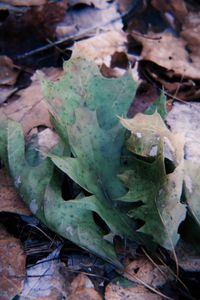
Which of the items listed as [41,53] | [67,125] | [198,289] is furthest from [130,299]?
[41,53]

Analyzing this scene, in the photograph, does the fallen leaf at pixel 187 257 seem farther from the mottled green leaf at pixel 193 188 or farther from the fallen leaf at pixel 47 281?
the fallen leaf at pixel 47 281

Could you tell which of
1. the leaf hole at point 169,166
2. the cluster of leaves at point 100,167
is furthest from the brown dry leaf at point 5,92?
the leaf hole at point 169,166

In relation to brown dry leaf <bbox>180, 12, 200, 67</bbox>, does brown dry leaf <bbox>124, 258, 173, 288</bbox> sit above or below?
below

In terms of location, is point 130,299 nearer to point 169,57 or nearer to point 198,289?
point 198,289

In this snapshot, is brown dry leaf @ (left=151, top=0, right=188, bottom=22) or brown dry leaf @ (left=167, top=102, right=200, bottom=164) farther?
brown dry leaf @ (left=151, top=0, right=188, bottom=22)

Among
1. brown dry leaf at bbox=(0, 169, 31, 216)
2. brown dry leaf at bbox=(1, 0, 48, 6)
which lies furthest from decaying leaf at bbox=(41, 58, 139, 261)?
brown dry leaf at bbox=(1, 0, 48, 6)

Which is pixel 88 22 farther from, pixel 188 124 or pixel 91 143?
pixel 91 143

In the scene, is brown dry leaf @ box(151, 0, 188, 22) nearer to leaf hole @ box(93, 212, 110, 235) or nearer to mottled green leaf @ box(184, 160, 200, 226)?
mottled green leaf @ box(184, 160, 200, 226)
